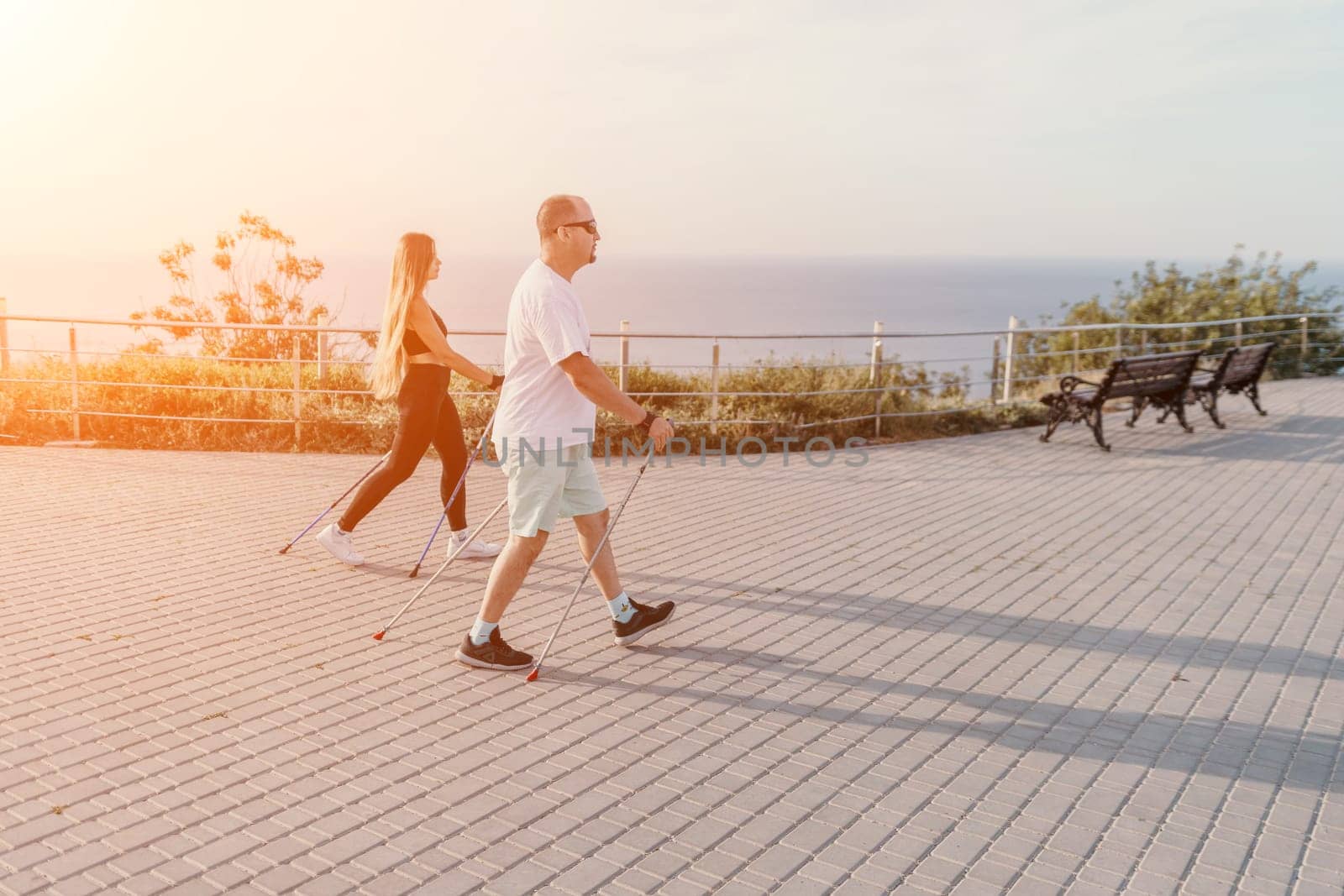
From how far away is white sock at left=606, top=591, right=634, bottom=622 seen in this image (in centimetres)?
541

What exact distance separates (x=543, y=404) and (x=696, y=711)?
4.83 ft

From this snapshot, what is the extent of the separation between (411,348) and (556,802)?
3.41 meters

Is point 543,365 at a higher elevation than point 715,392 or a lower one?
higher

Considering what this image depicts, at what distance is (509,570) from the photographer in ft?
16.2

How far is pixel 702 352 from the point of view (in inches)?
520

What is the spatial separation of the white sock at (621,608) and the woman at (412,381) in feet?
5.41

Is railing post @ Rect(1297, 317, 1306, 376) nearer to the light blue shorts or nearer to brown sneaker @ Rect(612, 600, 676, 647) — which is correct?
brown sneaker @ Rect(612, 600, 676, 647)

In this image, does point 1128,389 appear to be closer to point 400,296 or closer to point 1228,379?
point 1228,379

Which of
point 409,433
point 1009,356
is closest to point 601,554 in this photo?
point 409,433

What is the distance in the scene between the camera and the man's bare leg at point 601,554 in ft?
17.5

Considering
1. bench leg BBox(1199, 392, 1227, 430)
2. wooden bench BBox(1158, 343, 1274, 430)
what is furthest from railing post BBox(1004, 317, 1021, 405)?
bench leg BBox(1199, 392, 1227, 430)

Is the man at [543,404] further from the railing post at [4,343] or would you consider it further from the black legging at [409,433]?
the railing post at [4,343]

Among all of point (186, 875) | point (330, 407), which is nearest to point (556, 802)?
point (186, 875)

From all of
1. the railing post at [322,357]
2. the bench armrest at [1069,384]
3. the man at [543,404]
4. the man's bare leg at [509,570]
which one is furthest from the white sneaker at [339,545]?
the bench armrest at [1069,384]
